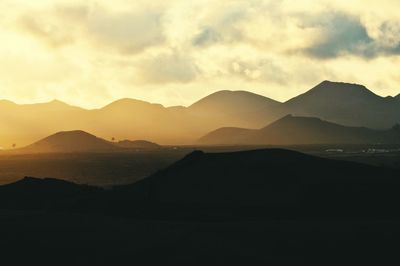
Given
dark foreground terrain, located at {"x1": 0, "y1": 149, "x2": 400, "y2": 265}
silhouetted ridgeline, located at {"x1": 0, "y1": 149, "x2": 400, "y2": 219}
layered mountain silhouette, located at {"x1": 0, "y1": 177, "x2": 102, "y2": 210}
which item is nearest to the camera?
dark foreground terrain, located at {"x1": 0, "y1": 149, "x2": 400, "y2": 265}

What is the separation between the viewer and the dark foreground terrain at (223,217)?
24000mm

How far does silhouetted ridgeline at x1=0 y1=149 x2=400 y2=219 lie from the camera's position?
126 ft

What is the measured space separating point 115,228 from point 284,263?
10.0 metres

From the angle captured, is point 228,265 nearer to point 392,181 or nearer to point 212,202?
point 212,202

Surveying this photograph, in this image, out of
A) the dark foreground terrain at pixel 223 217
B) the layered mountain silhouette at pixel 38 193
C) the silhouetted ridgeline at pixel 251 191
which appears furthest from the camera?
the layered mountain silhouette at pixel 38 193

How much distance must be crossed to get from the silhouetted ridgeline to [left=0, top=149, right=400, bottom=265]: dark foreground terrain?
3.3 inches

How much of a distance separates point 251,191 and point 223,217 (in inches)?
422

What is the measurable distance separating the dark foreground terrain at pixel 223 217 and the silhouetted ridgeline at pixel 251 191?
0.28 feet

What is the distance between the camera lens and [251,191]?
45.5 metres

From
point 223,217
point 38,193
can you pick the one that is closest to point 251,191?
point 223,217

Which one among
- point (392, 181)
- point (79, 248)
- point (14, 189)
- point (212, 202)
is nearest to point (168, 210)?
point (212, 202)

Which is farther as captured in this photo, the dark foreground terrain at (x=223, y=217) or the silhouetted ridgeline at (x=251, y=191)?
the silhouetted ridgeline at (x=251, y=191)

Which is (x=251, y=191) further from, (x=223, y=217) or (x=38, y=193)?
(x=38, y=193)

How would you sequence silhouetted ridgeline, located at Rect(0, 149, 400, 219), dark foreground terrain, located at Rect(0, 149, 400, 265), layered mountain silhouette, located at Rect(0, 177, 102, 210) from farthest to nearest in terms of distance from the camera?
layered mountain silhouette, located at Rect(0, 177, 102, 210) → silhouetted ridgeline, located at Rect(0, 149, 400, 219) → dark foreground terrain, located at Rect(0, 149, 400, 265)
